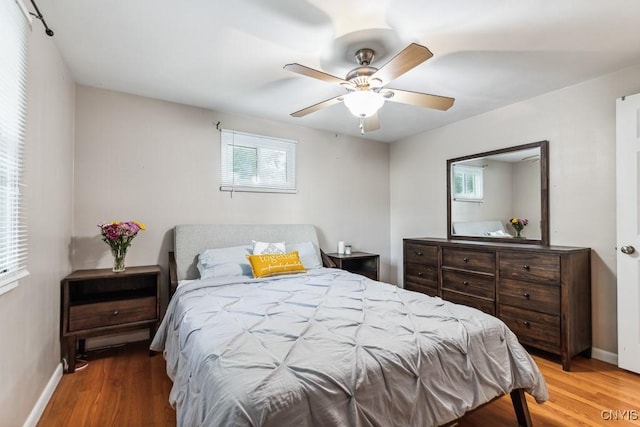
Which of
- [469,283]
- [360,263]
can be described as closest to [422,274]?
[469,283]

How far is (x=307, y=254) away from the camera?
11.3ft

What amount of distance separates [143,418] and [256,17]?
255 cm

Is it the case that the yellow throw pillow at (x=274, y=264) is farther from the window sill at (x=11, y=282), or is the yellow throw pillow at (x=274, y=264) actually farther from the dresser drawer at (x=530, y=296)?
the dresser drawer at (x=530, y=296)

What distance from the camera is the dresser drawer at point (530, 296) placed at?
103 inches

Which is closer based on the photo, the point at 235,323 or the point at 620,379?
the point at 235,323

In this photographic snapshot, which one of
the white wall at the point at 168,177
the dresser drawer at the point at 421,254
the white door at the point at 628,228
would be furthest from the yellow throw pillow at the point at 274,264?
the white door at the point at 628,228

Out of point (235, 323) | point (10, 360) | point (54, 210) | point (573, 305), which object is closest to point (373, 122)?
point (235, 323)

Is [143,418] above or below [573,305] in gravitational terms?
below

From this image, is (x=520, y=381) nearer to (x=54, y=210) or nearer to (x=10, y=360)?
(x=10, y=360)

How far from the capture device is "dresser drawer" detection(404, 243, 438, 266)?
3654 mm

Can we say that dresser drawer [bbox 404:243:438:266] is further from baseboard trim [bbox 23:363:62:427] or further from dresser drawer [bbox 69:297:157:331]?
baseboard trim [bbox 23:363:62:427]

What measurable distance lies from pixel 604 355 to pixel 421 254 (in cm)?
181

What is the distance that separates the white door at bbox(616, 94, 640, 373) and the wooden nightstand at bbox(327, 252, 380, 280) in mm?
2297

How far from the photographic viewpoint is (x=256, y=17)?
6.17 ft
